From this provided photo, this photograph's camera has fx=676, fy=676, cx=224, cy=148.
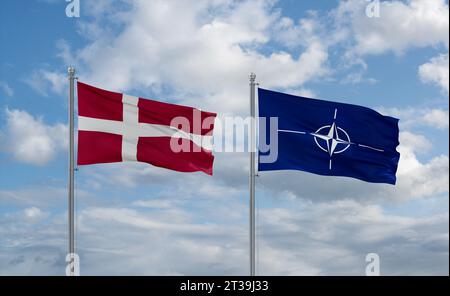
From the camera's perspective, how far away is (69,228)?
19.0 metres

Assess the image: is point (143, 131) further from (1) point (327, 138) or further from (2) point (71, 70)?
(1) point (327, 138)

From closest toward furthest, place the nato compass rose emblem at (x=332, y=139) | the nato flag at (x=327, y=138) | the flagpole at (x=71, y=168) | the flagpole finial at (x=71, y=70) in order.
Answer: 1. the flagpole at (x=71, y=168)
2. the flagpole finial at (x=71, y=70)
3. the nato flag at (x=327, y=138)
4. the nato compass rose emblem at (x=332, y=139)

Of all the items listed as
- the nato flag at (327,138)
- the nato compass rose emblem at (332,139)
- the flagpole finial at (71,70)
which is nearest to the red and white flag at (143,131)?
the flagpole finial at (71,70)

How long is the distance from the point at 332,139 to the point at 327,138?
20 centimetres

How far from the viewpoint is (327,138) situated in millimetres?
21359

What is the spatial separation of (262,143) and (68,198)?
5819mm

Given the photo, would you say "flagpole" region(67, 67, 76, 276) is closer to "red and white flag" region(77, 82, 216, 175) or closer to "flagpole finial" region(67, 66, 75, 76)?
"flagpole finial" region(67, 66, 75, 76)

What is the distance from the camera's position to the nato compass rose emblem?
69.6 ft

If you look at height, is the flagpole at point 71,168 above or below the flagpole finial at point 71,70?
below

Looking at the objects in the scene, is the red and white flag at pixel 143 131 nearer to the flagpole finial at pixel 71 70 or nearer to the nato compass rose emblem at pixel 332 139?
the flagpole finial at pixel 71 70

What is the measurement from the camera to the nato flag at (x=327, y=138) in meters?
20.4

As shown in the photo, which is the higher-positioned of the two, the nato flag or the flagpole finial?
the flagpole finial

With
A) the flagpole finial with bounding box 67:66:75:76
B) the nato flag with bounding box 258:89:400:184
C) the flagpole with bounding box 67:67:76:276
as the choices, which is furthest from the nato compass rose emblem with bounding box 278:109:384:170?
the flagpole finial with bounding box 67:66:75:76
